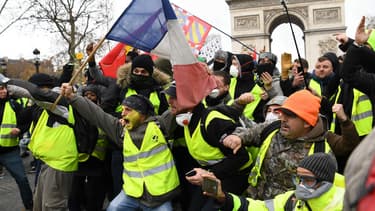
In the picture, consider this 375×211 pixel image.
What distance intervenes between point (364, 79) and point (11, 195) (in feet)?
18.6

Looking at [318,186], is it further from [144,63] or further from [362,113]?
[144,63]

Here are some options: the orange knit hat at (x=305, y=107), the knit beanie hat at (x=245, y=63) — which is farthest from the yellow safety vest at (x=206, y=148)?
the knit beanie hat at (x=245, y=63)

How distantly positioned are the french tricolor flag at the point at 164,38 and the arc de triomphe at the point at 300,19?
2721 cm

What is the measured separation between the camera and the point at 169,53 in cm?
470

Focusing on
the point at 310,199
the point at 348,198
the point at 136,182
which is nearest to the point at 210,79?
the point at 136,182

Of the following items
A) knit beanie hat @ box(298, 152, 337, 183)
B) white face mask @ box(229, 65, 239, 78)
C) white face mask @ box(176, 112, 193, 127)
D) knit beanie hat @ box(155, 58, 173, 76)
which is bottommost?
knit beanie hat @ box(298, 152, 337, 183)

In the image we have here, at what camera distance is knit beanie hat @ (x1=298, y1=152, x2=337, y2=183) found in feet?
8.70

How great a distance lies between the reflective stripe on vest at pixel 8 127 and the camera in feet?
20.3

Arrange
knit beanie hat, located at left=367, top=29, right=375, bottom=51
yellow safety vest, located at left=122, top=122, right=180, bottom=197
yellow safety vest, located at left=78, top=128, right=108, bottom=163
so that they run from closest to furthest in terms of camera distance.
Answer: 1. yellow safety vest, located at left=122, top=122, right=180, bottom=197
2. knit beanie hat, located at left=367, top=29, right=375, bottom=51
3. yellow safety vest, located at left=78, top=128, right=108, bottom=163

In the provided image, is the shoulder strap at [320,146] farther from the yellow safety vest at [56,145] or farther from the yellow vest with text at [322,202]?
the yellow safety vest at [56,145]

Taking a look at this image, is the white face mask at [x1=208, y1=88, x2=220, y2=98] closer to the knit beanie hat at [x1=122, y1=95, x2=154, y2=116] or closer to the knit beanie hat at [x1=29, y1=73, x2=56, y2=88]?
the knit beanie hat at [x1=122, y1=95, x2=154, y2=116]

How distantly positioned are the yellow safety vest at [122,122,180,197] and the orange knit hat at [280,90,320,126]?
129 centimetres

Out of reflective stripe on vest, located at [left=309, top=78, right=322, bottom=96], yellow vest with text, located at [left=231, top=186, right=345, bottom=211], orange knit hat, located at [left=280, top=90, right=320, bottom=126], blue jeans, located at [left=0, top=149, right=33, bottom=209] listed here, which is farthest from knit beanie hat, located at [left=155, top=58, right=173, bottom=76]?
yellow vest with text, located at [left=231, top=186, right=345, bottom=211]

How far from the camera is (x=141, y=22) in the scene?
452 cm
